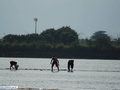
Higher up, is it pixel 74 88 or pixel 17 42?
pixel 17 42

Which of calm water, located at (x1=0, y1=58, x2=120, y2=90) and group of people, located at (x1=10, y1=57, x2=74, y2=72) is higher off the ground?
group of people, located at (x1=10, y1=57, x2=74, y2=72)

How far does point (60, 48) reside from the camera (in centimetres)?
18200

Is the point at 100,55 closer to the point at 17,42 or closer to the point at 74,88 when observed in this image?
the point at 17,42

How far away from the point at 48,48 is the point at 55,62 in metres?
121

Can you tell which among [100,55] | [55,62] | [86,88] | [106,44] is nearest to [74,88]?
[86,88]

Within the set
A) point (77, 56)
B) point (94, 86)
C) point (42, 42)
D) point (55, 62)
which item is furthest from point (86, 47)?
point (94, 86)

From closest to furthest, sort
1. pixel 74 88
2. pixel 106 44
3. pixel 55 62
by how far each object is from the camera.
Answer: pixel 74 88
pixel 55 62
pixel 106 44

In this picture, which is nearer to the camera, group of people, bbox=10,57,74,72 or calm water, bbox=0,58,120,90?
calm water, bbox=0,58,120,90

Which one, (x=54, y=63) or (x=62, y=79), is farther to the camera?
(x=54, y=63)

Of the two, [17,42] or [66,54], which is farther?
[17,42]

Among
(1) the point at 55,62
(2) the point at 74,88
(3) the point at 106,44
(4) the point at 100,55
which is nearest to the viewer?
(2) the point at 74,88

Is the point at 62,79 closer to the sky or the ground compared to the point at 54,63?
closer to the ground

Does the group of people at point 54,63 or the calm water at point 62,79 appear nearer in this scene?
the calm water at point 62,79

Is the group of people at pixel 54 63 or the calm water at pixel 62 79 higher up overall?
the group of people at pixel 54 63
